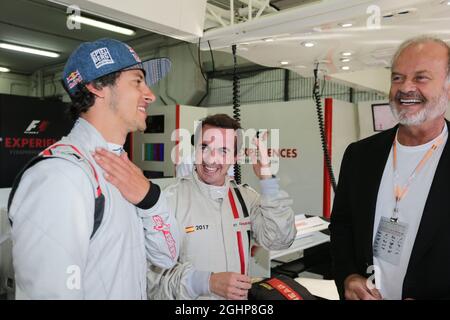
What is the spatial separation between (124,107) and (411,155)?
113 cm

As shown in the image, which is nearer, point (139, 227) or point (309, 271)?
point (139, 227)

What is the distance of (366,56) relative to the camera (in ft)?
8.20

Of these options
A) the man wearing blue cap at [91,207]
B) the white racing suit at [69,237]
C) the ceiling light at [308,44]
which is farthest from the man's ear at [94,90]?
the ceiling light at [308,44]

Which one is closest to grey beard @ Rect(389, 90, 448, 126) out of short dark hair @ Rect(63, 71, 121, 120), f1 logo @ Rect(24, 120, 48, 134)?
short dark hair @ Rect(63, 71, 121, 120)

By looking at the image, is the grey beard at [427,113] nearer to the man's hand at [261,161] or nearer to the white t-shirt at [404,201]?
the white t-shirt at [404,201]

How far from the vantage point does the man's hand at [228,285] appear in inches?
50.0

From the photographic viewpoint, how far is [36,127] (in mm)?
5203

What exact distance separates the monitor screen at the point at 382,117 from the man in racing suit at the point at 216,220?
344 cm

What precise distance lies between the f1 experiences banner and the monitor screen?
402 cm

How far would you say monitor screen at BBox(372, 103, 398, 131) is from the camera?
177 inches

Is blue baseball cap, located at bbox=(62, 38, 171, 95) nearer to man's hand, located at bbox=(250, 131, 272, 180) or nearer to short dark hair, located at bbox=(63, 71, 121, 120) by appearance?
short dark hair, located at bbox=(63, 71, 121, 120)
